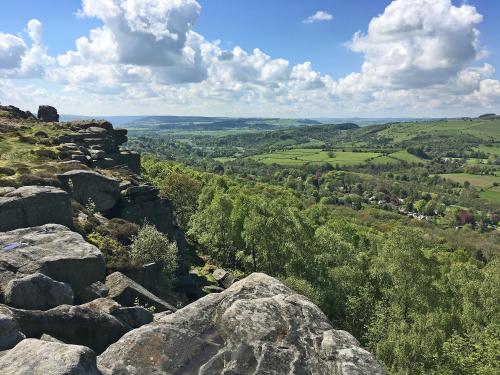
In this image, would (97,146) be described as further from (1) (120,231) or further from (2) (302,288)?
(2) (302,288)

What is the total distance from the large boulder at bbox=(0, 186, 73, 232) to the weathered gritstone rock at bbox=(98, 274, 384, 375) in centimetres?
2362

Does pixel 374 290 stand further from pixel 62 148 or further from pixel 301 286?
pixel 62 148

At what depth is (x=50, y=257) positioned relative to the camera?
2673cm

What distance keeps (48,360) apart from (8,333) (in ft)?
13.4

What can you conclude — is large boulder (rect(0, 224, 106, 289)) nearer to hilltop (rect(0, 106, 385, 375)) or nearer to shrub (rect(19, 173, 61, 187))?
hilltop (rect(0, 106, 385, 375))

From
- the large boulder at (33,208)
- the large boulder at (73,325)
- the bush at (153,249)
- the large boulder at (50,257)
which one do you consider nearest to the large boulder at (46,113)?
the bush at (153,249)

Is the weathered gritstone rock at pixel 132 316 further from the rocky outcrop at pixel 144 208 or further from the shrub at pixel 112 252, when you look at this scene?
the rocky outcrop at pixel 144 208

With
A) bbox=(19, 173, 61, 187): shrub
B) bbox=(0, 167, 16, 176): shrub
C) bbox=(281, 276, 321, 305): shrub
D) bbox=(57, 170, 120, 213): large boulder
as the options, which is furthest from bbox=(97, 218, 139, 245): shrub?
bbox=(281, 276, 321, 305): shrub

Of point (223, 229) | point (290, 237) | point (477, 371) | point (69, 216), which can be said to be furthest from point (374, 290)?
point (69, 216)

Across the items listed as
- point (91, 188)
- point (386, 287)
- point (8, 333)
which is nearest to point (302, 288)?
point (386, 287)

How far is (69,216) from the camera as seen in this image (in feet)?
129

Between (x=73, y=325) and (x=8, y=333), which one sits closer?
(x=8, y=333)

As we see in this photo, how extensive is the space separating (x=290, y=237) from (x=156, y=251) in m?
24.6

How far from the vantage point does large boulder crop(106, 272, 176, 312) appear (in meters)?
29.7
